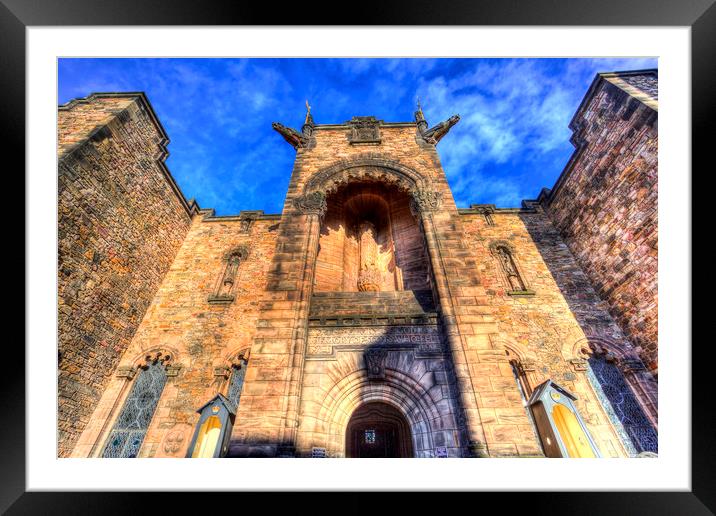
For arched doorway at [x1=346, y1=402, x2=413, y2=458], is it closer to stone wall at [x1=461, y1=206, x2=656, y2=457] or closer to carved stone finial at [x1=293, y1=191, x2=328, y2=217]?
stone wall at [x1=461, y1=206, x2=656, y2=457]

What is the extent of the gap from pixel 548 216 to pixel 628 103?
4.96 metres

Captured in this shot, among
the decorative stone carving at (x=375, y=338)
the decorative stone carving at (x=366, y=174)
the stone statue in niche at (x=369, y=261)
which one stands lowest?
the decorative stone carving at (x=375, y=338)

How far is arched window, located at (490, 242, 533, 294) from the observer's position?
10070mm

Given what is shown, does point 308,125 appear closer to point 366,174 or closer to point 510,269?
point 366,174

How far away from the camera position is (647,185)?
7707mm

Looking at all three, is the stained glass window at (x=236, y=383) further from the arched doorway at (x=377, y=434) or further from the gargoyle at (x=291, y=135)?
the gargoyle at (x=291, y=135)

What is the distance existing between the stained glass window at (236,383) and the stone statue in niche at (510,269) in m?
9.40

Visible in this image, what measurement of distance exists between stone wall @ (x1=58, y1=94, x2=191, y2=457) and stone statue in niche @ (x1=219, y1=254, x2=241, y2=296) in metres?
2.26

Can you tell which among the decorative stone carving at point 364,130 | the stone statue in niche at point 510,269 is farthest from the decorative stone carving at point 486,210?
the decorative stone carving at point 364,130

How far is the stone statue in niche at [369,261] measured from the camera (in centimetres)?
820

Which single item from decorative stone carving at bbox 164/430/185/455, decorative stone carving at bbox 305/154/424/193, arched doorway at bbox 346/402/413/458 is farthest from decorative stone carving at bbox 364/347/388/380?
decorative stone carving at bbox 164/430/185/455

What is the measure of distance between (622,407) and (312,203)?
1017 cm
